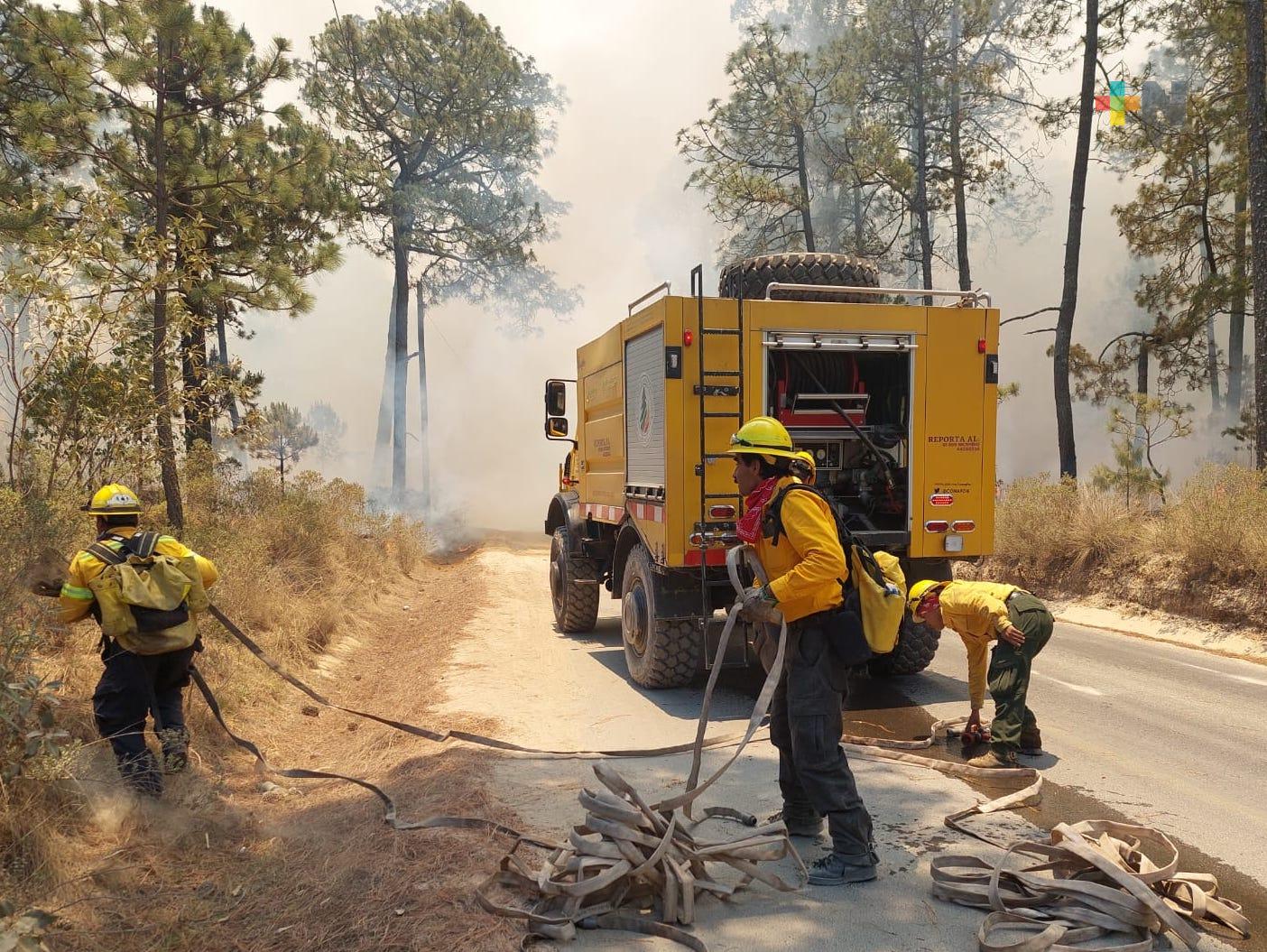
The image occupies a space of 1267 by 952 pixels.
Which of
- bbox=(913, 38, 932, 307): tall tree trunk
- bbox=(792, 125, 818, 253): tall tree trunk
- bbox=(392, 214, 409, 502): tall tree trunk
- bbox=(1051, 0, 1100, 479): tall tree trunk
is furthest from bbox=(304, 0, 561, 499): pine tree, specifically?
bbox=(1051, 0, 1100, 479): tall tree trunk

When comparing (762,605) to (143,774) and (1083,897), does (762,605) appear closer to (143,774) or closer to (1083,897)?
(1083,897)

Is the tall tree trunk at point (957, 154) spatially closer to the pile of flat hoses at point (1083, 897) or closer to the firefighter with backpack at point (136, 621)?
the pile of flat hoses at point (1083, 897)

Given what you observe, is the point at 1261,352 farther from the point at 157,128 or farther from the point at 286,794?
the point at 157,128

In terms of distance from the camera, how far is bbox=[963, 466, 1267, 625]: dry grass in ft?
28.9

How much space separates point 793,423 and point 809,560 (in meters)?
3.67

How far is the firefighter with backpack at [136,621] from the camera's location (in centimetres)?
421

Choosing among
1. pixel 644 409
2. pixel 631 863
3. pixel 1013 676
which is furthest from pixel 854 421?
pixel 631 863

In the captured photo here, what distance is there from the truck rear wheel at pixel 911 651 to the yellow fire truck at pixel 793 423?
0.02m

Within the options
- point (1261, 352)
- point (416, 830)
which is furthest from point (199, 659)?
point (1261, 352)

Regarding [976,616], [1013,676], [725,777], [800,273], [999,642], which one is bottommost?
[725,777]

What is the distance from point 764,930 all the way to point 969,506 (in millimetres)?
4329

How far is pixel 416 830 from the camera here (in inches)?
154

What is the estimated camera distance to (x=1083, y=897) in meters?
3.09

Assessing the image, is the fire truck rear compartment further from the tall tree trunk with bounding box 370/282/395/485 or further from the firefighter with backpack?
the tall tree trunk with bounding box 370/282/395/485
